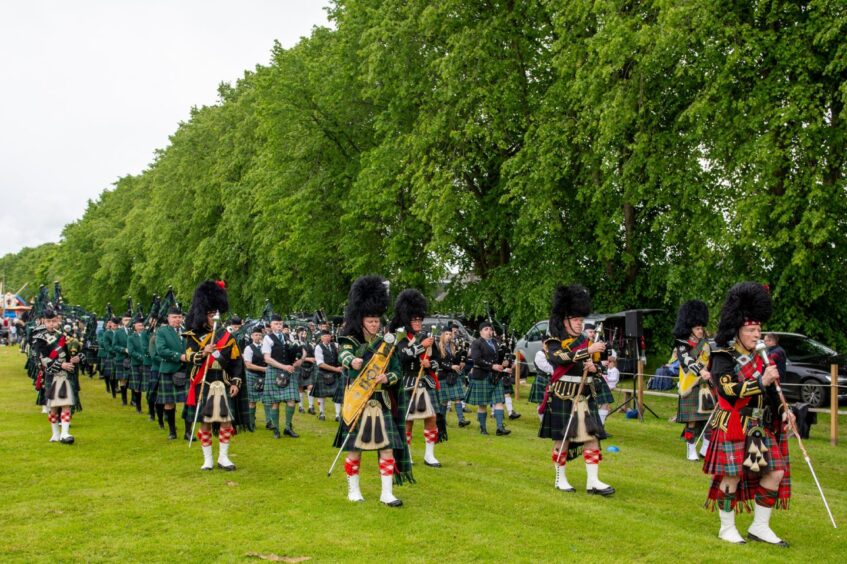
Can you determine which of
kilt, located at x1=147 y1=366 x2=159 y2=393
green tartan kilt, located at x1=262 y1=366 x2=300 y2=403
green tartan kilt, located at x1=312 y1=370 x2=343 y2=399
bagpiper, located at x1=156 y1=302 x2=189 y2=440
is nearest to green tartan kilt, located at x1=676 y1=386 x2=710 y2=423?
green tartan kilt, located at x1=262 y1=366 x2=300 y2=403

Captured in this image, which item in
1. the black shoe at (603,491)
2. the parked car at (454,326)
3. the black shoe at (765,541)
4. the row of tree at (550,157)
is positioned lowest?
the black shoe at (765,541)

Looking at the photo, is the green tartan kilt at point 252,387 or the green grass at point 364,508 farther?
the green tartan kilt at point 252,387

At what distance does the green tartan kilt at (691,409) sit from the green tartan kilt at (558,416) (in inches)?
113

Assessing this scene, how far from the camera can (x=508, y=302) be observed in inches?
1000

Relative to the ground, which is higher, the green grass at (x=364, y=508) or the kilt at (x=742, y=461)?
the kilt at (x=742, y=461)

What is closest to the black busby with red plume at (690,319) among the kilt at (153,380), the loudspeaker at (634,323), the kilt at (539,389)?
the kilt at (539,389)

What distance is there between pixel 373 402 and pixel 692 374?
5283 mm

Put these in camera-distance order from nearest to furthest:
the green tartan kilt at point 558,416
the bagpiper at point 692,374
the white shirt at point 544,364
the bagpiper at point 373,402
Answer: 1. the bagpiper at point 373,402
2. the green tartan kilt at point 558,416
3. the white shirt at point 544,364
4. the bagpiper at point 692,374

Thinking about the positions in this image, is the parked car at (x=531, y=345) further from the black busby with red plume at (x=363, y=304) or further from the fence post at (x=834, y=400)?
the black busby with red plume at (x=363, y=304)

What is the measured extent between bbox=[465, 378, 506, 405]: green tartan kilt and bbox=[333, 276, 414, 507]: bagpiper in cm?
588

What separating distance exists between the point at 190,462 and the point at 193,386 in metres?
1.09

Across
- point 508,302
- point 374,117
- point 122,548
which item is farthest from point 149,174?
point 122,548

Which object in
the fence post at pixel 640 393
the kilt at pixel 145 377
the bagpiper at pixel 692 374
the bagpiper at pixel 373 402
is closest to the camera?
the bagpiper at pixel 373 402

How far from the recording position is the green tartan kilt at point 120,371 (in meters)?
18.9
